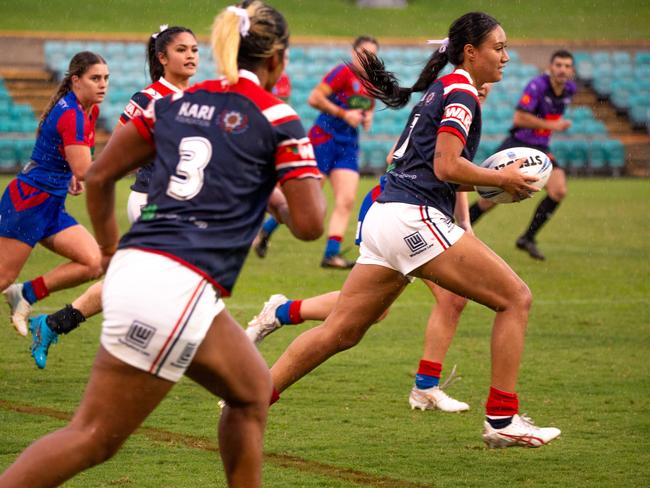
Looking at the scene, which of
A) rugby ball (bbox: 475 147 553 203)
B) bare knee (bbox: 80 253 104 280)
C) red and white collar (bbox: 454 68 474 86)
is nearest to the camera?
red and white collar (bbox: 454 68 474 86)

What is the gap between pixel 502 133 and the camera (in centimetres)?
2945

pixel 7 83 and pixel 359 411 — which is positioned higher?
pixel 359 411

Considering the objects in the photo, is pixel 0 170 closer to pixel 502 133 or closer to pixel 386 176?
pixel 502 133

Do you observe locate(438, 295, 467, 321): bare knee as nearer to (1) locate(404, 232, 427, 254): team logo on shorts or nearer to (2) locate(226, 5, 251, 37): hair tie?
(1) locate(404, 232, 427, 254): team logo on shorts

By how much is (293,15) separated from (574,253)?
97.2ft

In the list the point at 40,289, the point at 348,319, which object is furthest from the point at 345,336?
the point at 40,289

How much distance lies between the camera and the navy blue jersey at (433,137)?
527 cm

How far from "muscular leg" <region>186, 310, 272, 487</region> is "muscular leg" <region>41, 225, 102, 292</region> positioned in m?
3.75

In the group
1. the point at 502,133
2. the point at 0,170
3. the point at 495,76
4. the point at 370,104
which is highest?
the point at 495,76

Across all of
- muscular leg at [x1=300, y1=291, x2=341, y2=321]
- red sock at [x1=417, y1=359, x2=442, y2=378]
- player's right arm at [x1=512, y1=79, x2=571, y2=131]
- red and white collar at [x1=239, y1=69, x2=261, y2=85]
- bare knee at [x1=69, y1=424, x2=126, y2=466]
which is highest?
red and white collar at [x1=239, y1=69, x2=261, y2=85]

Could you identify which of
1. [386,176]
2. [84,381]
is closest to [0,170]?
[84,381]

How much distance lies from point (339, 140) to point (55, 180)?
5530 millimetres

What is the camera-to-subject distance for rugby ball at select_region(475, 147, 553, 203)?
18.8 feet

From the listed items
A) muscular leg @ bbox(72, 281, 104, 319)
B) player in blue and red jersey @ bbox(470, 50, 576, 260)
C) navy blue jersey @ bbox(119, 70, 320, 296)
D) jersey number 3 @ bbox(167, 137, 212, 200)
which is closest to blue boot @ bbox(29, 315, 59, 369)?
muscular leg @ bbox(72, 281, 104, 319)
